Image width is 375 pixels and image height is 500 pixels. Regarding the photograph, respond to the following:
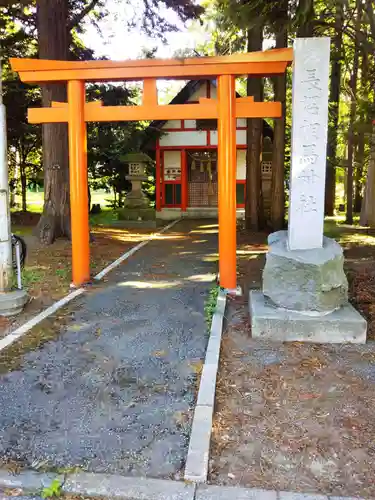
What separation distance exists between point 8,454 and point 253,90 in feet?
43.1

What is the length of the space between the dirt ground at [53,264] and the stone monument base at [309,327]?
2.97m

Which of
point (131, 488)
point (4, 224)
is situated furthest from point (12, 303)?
point (131, 488)

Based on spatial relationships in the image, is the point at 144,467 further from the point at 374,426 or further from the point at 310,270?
the point at 310,270

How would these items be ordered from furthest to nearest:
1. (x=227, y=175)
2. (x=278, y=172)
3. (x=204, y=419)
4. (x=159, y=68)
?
(x=278, y=172), (x=227, y=175), (x=159, y=68), (x=204, y=419)

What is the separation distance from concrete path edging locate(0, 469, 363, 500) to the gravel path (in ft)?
0.34

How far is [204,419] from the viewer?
11.5 ft

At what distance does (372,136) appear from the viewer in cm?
936

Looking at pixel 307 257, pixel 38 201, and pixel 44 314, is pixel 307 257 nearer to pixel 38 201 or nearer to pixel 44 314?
pixel 44 314

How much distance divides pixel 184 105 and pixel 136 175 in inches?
429

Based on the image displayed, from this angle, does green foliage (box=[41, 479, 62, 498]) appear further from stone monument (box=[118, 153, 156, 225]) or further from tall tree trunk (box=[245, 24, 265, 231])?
stone monument (box=[118, 153, 156, 225])

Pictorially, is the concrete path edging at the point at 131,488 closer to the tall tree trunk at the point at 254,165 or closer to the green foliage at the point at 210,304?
the green foliage at the point at 210,304

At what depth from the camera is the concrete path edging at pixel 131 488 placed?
2760 millimetres

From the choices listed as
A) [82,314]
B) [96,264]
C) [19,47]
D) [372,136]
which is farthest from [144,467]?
[19,47]

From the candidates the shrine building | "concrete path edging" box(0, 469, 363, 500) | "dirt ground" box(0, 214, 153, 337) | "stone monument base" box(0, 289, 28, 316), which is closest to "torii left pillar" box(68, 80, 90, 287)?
"dirt ground" box(0, 214, 153, 337)
